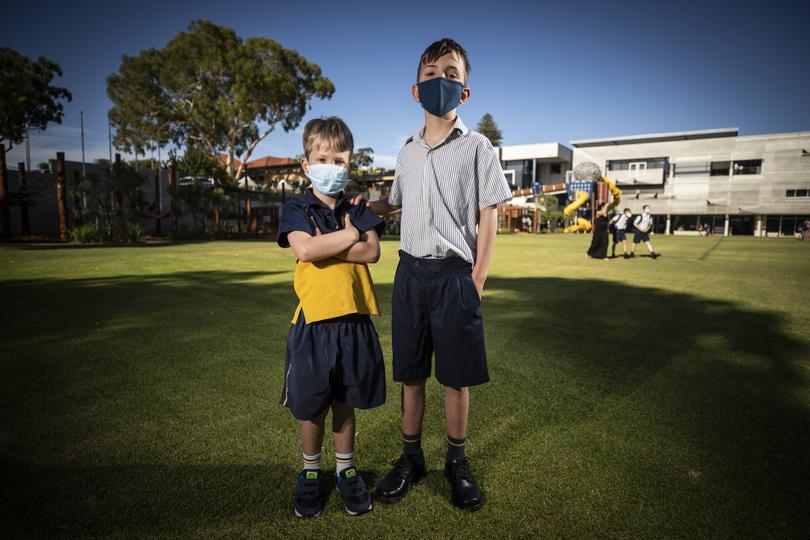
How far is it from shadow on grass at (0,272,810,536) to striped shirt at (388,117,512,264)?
4.37 feet

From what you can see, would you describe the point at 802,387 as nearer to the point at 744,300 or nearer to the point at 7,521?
the point at 744,300

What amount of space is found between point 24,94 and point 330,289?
39.2 meters

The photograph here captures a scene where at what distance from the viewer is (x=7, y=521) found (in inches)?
82.1

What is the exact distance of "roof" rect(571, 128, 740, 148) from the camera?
53.5 m

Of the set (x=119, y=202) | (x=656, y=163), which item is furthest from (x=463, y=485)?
(x=656, y=163)

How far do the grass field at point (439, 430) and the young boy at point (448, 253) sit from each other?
0.31 metres

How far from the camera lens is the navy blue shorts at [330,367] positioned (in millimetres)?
2215

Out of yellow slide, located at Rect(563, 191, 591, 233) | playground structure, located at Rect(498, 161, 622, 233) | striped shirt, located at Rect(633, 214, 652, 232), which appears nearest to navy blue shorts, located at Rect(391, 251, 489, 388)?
striped shirt, located at Rect(633, 214, 652, 232)

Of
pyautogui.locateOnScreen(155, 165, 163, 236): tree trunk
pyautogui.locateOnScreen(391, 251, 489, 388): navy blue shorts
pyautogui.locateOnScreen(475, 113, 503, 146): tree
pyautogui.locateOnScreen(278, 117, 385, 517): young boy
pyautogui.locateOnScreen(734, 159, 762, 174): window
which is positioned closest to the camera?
pyautogui.locateOnScreen(278, 117, 385, 517): young boy

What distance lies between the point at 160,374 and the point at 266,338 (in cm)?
135

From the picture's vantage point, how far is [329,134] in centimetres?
229

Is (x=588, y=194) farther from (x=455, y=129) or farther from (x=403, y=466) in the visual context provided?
(x=403, y=466)

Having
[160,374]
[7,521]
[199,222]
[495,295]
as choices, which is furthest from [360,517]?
[199,222]

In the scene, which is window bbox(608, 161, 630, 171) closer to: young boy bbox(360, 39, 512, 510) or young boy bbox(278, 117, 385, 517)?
young boy bbox(360, 39, 512, 510)
